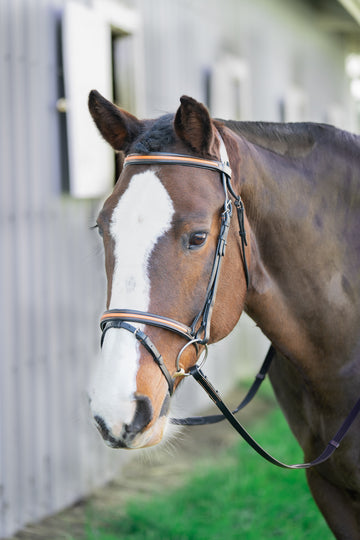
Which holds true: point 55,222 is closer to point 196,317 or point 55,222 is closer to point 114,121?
point 114,121

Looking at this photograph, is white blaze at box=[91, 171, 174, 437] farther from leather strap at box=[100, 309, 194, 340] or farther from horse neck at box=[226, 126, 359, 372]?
horse neck at box=[226, 126, 359, 372]

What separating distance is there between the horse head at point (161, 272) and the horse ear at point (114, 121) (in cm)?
6

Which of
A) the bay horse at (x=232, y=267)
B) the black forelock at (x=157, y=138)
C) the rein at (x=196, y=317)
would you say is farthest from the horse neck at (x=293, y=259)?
the black forelock at (x=157, y=138)

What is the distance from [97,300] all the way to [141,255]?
110 inches

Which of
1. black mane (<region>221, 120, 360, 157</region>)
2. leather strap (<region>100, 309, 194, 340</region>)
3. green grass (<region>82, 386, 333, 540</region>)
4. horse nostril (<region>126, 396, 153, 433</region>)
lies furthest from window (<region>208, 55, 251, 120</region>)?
horse nostril (<region>126, 396, 153, 433</region>)

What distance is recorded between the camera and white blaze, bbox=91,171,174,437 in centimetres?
163

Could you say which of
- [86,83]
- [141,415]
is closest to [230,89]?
[86,83]

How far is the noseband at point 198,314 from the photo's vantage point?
1.71 meters

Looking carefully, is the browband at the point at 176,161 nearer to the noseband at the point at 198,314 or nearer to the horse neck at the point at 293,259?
the noseband at the point at 198,314

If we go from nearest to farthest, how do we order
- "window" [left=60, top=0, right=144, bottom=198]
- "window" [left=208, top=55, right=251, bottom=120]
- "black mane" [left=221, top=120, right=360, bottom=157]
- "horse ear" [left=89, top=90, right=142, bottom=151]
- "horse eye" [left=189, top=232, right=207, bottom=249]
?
"horse eye" [left=189, top=232, right=207, bottom=249]
"horse ear" [left=89, top=90, right=142, bottom=151]
"black mane" [left=221, top=120, right=360, bottom=157]
"window" [left=60, top=0, right=144, bottom=198]
"window" [left=208, top=55, right=251, bottom=120]

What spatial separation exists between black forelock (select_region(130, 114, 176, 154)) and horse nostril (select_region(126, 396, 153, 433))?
0.77 m

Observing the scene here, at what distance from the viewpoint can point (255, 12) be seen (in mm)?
7680

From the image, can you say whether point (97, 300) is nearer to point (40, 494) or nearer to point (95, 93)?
point (40, 494)

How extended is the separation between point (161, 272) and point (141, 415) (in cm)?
40
